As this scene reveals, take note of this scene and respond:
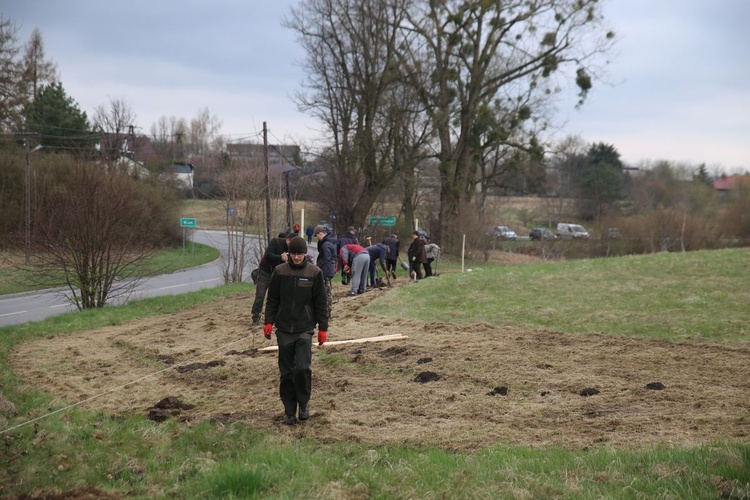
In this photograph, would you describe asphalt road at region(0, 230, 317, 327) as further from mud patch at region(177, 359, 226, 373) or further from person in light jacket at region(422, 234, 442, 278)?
mud patch at region(177, 359, 226, 373)

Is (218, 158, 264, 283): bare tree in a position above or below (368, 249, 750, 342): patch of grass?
above

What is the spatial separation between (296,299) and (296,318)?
0.22 m

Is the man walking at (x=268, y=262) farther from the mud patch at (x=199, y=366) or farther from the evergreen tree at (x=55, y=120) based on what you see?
the evergreen tree at (x=55, y=120)

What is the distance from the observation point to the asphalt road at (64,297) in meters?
21.5

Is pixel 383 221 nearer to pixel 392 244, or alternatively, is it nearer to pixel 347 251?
pixel 392 244

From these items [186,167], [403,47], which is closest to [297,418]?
[403,47]

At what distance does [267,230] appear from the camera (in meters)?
28.1

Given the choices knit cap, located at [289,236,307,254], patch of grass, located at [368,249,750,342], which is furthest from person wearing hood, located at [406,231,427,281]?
knit cap, located at [289,236,307,254]

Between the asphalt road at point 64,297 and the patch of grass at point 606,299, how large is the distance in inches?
370

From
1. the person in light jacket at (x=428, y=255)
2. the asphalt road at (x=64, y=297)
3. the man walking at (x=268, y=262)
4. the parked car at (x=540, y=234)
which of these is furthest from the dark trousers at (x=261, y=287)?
the parked car at (x=540, y=234)

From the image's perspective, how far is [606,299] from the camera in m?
18.1

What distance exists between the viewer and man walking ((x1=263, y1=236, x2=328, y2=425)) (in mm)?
8211

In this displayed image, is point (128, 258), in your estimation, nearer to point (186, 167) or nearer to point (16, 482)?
point (16, 482)

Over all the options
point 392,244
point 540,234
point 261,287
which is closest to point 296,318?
point 261,287
